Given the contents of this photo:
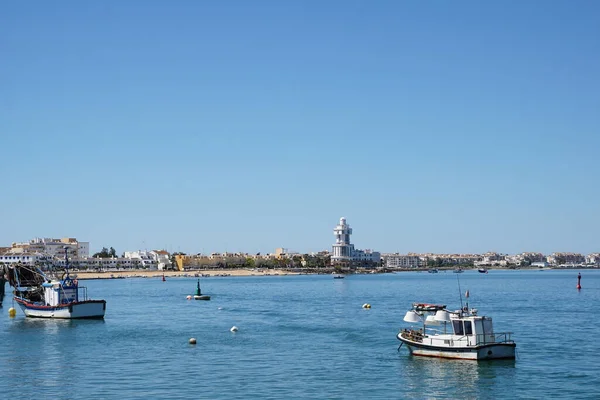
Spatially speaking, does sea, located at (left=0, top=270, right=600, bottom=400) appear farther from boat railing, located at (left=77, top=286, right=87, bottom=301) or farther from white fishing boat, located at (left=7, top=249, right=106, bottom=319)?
boat railing, located at (left=77, top=286, right=87, bottom=301)

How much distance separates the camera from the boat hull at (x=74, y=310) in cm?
7219

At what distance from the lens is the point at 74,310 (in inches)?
2842

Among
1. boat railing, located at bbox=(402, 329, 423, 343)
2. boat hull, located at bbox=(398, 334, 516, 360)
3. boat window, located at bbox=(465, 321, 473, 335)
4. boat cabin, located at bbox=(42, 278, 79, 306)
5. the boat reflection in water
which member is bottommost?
the boat reflection in water

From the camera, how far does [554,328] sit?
62219mm

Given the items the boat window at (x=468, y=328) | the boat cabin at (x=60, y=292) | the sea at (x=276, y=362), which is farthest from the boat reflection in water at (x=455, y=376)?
the boat cabin at (x=60, y=292)

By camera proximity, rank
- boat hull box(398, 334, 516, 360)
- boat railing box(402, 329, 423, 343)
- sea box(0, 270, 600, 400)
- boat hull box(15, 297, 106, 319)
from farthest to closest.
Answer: boat hull box(15, 297, 106, 319) → boat railing box(402, 329, 423, 343) → boat hull box(398, 334, 516, 360) → sea box(0, 270, 600, 400)

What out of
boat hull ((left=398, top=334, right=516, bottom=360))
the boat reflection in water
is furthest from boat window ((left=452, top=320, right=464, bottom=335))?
the boat reflection in water

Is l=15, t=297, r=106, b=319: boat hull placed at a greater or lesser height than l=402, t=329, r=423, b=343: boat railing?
greater

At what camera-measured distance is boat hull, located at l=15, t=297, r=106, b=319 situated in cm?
7219

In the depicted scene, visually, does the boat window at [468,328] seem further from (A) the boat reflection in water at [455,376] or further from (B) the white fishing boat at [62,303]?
(B) the white fishing boat at [62,303]

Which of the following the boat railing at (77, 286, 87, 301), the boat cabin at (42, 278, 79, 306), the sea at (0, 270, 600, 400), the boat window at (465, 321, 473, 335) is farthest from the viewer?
the boat railing at (77, 286, 87, 301)

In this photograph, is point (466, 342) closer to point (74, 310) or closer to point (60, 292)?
point (74, 310)

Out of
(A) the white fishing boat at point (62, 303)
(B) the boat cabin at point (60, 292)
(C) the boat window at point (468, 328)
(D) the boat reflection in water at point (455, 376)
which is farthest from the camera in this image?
(B) the boat cabin at point (60, 292)

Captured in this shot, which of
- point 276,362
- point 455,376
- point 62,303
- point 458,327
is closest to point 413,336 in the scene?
point 458,327
